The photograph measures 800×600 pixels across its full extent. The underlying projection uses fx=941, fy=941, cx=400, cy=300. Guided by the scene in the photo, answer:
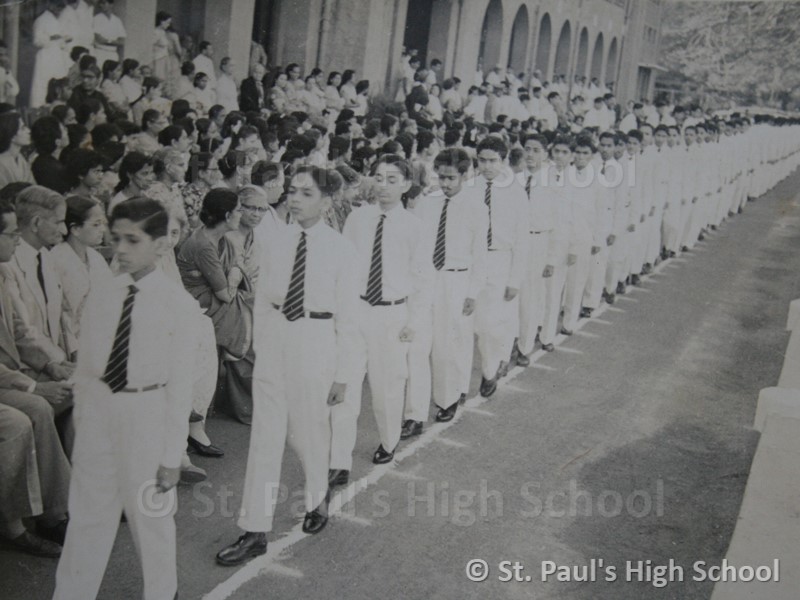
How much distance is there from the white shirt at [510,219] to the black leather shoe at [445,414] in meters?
1.30

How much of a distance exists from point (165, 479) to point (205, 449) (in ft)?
6.78

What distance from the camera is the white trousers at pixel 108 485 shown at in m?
3.92

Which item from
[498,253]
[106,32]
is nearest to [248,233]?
[498,253]

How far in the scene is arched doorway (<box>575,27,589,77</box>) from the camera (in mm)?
34312

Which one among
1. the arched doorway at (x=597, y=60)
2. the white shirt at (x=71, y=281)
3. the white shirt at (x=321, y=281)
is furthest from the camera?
the arched doorway at (x=597, y=60)

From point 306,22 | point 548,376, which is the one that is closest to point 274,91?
point 306,22

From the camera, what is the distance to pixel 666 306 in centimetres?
1169

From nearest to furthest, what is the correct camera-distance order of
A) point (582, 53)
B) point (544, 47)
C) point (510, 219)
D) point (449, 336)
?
point (449, 336) < point (510, 219) < point (544, 47) < point (582, 53)

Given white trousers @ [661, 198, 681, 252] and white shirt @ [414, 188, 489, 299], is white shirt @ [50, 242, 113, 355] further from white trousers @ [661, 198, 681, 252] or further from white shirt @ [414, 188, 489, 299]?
white trousers @ [661, 198, 681, 252]

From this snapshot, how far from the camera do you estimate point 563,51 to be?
32656mm

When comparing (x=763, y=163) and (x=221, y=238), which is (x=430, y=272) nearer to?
(x=221, y=238)

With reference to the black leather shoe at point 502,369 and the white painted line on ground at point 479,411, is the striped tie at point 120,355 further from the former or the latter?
the black leather shoe at point 502,369

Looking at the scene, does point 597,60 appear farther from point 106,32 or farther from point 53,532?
point 53,532

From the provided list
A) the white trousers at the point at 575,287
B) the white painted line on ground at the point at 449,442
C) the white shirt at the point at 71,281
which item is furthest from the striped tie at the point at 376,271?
the white trousers at the point at 575,287
